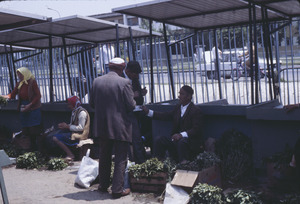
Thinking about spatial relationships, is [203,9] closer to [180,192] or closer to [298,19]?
[298,19]

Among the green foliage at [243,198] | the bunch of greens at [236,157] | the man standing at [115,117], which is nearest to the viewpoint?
the green foliage at [243,198]

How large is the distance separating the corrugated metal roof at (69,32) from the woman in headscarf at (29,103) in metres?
0.97

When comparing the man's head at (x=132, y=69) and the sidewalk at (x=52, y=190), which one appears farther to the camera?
the man's head at (x=132, y=69)

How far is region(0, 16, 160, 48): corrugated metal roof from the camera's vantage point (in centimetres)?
809

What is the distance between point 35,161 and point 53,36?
3085 millimetres

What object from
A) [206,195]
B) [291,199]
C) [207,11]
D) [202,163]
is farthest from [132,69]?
[291,199]

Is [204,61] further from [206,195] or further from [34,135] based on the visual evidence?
[34,135]

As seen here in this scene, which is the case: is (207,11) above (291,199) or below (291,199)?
above

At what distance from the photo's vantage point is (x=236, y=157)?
6.18 meters

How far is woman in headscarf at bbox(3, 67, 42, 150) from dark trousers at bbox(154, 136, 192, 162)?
10.8 ft

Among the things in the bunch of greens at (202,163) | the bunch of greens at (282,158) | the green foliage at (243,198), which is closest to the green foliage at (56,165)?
the bunch of greens at (202,163)

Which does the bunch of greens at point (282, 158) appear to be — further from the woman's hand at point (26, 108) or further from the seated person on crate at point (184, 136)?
the woman's hand at point (26, 108)

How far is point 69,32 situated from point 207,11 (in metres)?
3.47

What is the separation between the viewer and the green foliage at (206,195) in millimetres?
5062
